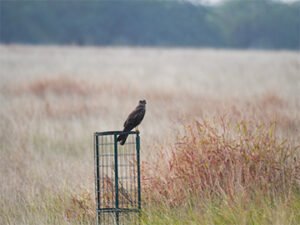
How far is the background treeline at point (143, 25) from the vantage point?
6175 cm

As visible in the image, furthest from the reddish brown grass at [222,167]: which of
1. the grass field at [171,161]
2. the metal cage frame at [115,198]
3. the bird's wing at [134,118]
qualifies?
the bird's wing at [134,118]

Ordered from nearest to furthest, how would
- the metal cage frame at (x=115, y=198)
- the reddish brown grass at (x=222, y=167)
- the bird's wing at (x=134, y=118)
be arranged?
the metal cage frame at (x=115, y=198) → the bird's wing at (x=134, y=118) → the reddish brown grass at (x=222, y=167)

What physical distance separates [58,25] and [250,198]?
58.2 meters

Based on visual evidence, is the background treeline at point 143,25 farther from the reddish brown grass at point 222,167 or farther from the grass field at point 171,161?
the reddish brown grass at point 222,167

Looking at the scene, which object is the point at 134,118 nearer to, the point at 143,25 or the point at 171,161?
the point at 171,161

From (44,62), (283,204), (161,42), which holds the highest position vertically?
(161,42)

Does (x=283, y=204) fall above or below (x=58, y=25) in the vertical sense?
below

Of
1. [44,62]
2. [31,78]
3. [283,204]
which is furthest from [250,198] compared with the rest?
[44,62]

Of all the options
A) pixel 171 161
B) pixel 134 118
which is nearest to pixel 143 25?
pixel 171 161

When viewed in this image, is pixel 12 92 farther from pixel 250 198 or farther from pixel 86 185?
pixel 250 198

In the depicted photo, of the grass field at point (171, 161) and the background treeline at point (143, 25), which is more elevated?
the background treeline at point (143, 25)

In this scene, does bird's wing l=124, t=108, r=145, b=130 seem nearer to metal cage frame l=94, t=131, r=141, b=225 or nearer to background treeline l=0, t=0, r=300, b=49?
metal cage frame l=94, t=131, r=141, b=225

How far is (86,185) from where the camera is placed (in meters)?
7.68

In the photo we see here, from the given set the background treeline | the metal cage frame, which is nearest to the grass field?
the metal cage frame
